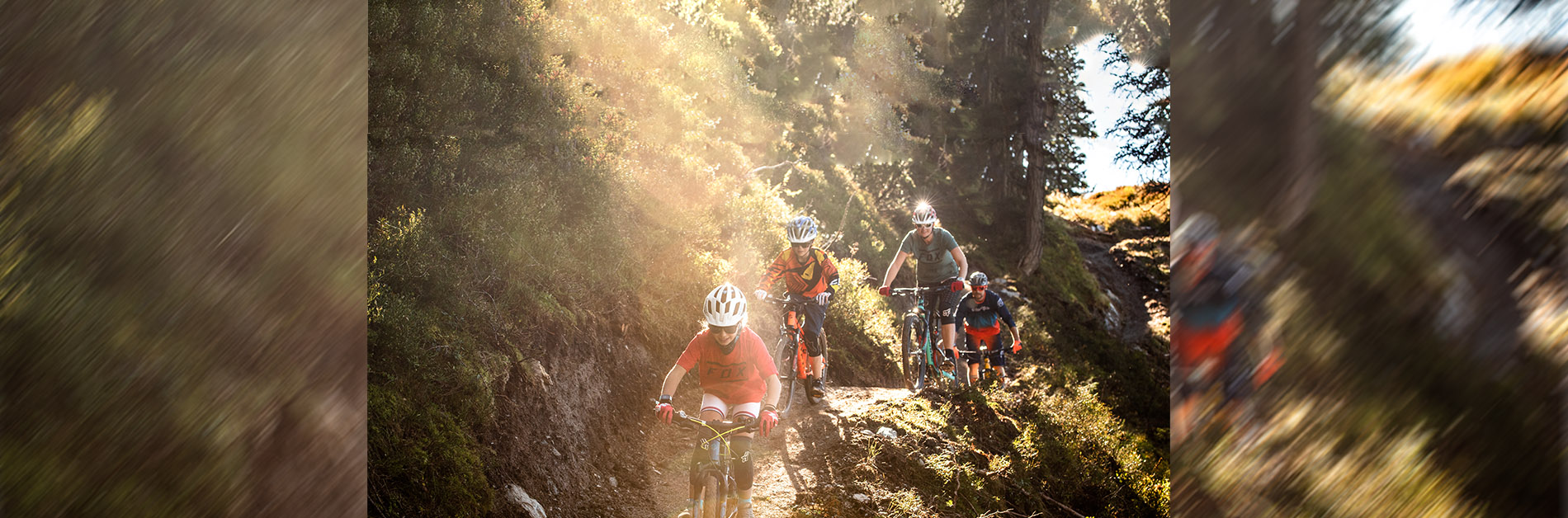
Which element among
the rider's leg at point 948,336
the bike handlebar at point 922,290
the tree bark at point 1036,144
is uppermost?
the tree bark at point 1036,144

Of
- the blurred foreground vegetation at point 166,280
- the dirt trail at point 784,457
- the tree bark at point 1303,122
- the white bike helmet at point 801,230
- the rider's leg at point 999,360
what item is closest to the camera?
the tree bark at point 1303,122

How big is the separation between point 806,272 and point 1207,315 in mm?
6184

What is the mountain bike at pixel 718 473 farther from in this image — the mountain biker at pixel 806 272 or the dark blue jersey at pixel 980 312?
the dark blue jersey at pixel 980 312

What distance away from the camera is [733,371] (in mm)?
4625

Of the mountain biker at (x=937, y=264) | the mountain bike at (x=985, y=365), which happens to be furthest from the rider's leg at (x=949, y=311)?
the mountain bike at (x=985, y=365)

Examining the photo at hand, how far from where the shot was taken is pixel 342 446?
74.8 inches

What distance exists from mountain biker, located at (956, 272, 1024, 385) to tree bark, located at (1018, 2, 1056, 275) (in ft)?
43.6

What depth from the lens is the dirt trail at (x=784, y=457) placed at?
6755 millimetres

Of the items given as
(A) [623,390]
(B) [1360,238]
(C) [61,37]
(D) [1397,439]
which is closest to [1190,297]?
(B) [1360,238]

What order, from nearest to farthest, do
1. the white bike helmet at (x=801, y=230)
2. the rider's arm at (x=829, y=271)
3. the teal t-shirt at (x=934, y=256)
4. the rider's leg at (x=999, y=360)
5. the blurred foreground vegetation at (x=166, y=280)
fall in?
the blurred foreground vegetation at (x=166, y=280) < the white bike helmet at (x=801, y=230) < the rider's arm at (x=829, y=271) < the teal t-shirt at (x=934, y=256) < the rider's leg at (x=999, y=360)

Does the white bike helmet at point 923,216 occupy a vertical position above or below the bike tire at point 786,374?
above

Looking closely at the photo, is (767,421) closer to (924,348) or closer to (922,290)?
(922,290)

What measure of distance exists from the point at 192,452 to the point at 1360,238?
2628 millimetres

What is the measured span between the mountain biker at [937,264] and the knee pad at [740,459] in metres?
3.73
